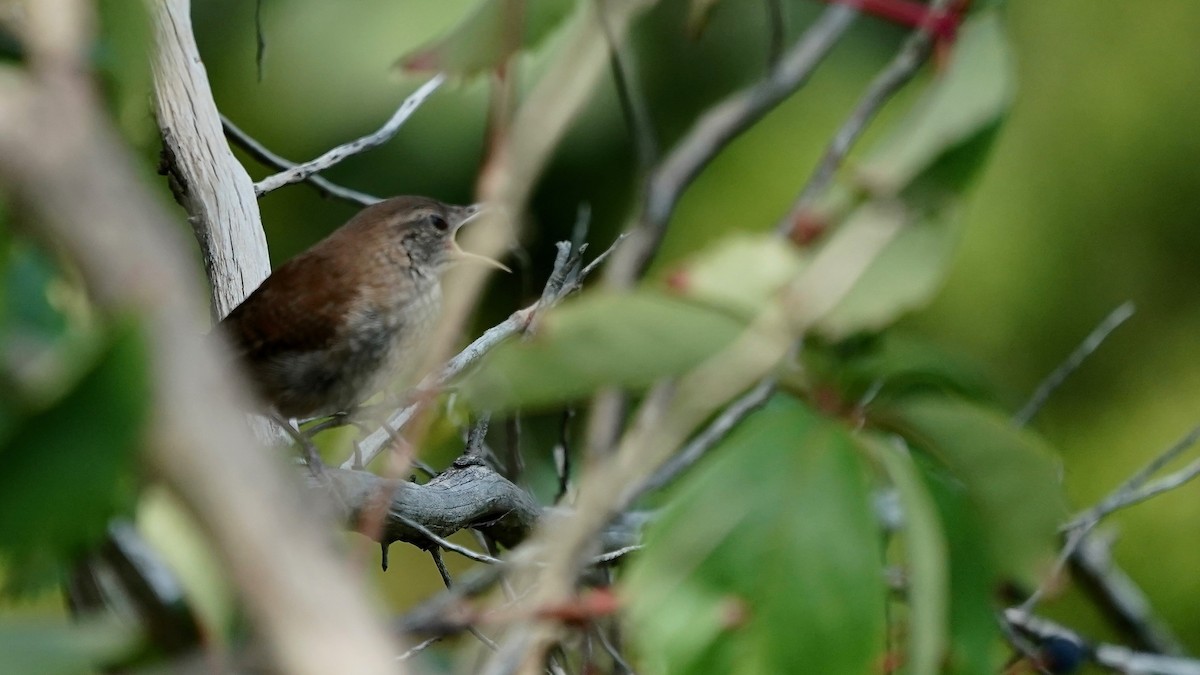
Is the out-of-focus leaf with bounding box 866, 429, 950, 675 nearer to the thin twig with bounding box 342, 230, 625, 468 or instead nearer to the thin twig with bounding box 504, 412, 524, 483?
the thin twig with bounding box 342, 230, 625, 468

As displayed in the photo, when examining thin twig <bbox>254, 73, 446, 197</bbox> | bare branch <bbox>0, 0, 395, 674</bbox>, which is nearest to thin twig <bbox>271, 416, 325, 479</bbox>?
thin twig <bbox>254, 73, 446, 197</bbox>

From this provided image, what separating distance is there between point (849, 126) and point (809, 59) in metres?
0.06

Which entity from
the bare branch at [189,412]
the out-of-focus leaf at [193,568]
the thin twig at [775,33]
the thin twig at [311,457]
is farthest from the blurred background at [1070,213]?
the bare branch at [189,412]

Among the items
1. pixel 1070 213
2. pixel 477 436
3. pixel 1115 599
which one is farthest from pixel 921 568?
pixel 1070 213

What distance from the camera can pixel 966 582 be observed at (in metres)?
0.80

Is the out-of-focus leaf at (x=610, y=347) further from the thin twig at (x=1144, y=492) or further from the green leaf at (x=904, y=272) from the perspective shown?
the thin twig at (x=1144, y=492)

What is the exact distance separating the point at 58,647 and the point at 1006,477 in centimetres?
51

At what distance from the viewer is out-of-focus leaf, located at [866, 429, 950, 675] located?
0.70 m

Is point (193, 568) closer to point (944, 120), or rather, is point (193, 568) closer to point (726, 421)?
point (944, 120)

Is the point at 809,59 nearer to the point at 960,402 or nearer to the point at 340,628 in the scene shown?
the point at 960,402

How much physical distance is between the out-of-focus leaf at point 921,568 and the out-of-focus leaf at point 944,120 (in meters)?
0.16

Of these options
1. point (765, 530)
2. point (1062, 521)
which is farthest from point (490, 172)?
point (1062, 521)

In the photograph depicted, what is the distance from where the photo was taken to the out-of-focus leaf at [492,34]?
0.90 meters

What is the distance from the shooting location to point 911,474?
0.74m
